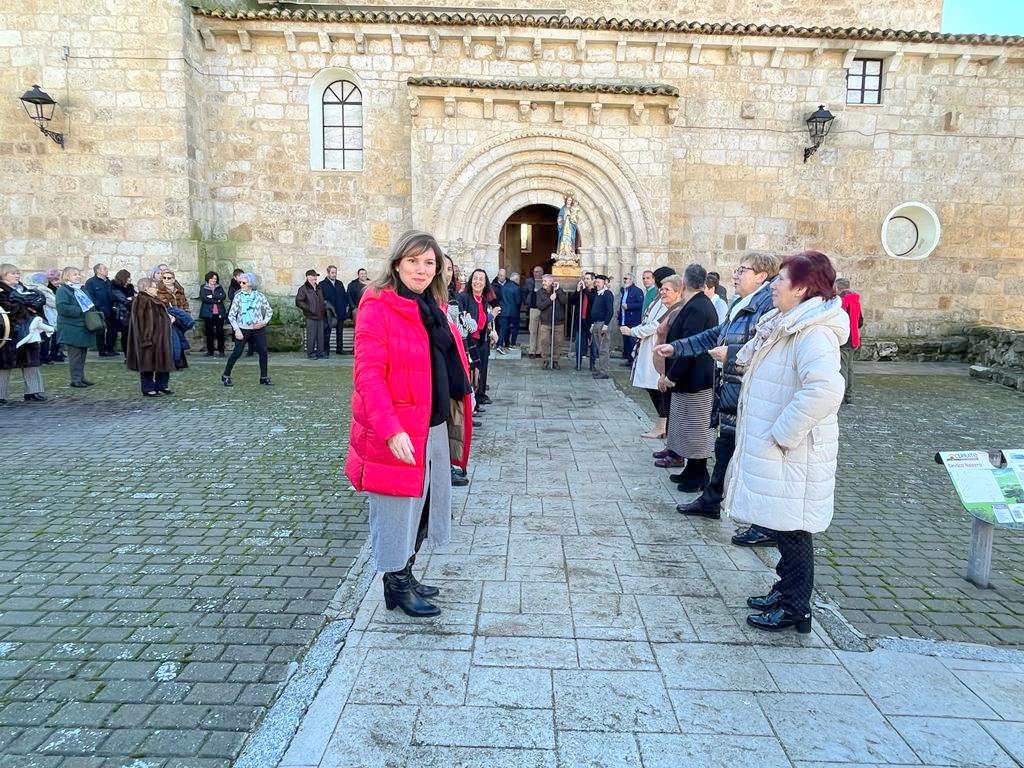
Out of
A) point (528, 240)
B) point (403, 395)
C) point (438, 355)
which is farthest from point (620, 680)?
point (528, 240)

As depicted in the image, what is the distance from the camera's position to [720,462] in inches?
185

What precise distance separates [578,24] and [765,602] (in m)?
11.8

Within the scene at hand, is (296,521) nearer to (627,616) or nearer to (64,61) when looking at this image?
(627,616)

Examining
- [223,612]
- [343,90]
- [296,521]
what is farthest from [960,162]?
[223,612]

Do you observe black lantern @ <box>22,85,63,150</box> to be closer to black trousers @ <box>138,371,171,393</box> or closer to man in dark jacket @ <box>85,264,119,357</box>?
man in dark jacket @ <box>85,264,119,357</box>

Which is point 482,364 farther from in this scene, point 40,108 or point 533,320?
point 40,108

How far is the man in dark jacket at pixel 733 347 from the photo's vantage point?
4293 millimetres

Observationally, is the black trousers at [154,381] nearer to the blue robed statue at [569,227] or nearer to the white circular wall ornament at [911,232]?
the blue robed statue at [569,227]

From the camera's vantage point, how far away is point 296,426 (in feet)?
24.0

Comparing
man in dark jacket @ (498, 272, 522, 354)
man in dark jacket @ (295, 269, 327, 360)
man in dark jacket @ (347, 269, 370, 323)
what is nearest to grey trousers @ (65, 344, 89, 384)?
man in dark jacket @ (295, 269, 327, 360)

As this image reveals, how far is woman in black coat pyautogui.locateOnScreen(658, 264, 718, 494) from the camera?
16.7 feet

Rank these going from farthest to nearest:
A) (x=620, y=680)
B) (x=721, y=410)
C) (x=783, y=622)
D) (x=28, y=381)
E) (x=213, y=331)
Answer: (x=213, y=331) < (x=28, y=381) < (x=721, y=410) < (x=783, y=622) < (x=620, y=680)

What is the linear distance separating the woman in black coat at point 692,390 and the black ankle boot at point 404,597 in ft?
8.95

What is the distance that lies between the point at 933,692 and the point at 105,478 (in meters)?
5.89
